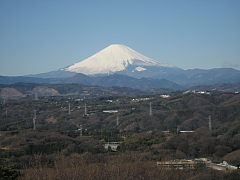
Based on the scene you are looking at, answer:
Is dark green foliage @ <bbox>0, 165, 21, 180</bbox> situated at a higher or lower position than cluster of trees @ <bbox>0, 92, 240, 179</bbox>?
higher

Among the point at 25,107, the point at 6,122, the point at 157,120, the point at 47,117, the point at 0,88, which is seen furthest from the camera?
the point at 0,88

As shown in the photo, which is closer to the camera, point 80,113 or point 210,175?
point 210,175

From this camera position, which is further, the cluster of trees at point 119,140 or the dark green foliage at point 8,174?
the cluster of trees at point 119,140

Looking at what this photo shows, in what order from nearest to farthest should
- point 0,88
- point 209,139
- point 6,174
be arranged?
point 6,174 → point 209,139 → point 0,88

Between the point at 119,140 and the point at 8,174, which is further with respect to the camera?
the point at 119,140

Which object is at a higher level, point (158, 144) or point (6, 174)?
point (6, 174)

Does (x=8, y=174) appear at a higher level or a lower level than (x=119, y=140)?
higher

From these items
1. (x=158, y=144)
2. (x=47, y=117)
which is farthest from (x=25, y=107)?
(x=158, y=144)

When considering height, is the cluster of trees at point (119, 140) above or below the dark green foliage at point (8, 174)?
below

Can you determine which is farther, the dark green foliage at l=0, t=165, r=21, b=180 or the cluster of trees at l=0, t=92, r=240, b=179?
the cluster of trees at l=0, t=92, r=240, b=179

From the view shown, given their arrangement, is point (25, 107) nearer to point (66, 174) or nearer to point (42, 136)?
point (42, 136)
